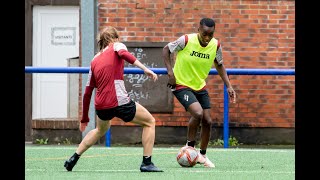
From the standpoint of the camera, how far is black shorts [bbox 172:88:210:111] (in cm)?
1276

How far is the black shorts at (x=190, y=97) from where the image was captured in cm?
1276

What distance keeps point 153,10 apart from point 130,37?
58 centimetres

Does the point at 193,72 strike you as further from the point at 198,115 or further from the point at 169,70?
the point at 198,115

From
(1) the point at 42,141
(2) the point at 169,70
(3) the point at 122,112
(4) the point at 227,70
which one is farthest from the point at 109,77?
(1) the point at 42,141

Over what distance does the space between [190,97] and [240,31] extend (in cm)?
554

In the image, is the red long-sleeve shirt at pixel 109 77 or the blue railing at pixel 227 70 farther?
the blue railing at pixel 227 70

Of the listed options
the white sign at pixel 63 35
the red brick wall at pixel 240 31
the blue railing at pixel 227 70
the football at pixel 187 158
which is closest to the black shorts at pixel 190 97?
the football at pixel 187 158

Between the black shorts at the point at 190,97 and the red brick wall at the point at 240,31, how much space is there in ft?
16.7

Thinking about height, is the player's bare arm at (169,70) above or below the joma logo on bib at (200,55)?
below

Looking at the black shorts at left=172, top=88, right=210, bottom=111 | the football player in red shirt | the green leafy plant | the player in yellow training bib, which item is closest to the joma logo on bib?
the player in yellow training bib

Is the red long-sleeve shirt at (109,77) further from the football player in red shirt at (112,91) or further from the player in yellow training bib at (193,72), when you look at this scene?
the player in yellow training bib at (193,72)

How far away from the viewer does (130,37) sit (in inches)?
715

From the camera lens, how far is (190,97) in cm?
1279
